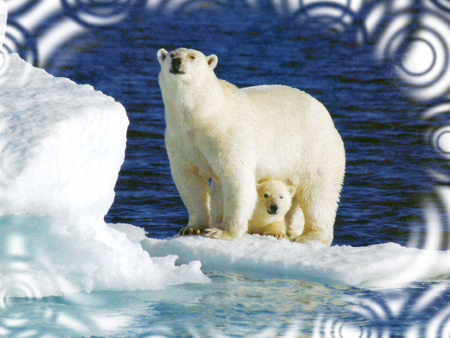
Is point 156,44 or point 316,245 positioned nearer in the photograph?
point 316,245

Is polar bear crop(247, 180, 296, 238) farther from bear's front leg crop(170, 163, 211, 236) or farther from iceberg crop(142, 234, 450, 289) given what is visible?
bear's front leg crop(170, 163, 211, 236)

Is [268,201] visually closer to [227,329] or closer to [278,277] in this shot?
[278,277]

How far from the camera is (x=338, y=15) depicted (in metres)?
7.22

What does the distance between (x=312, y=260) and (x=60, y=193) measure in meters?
2.23

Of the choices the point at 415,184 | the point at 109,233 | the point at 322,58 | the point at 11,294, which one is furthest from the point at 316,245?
the point at 322,58

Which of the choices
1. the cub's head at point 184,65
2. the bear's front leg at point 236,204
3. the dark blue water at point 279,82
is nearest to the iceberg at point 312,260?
the bear's front leg at point 236,204

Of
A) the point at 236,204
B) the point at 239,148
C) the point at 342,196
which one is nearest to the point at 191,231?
the point at 236,204

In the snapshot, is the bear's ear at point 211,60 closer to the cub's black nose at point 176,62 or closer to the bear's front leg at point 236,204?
the cub's black nose at point 176,62

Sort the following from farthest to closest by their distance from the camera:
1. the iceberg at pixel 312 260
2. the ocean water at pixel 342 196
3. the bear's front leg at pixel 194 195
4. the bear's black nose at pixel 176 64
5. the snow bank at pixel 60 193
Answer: the bear's front leg at pixel 194 195, the bear's black nose at pixel 176 64, the iceberg at pixel 312 260, the ocean water at pixel 342 196, the snow bank at pixel 60 193

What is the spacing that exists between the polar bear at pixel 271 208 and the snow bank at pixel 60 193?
5.53ft

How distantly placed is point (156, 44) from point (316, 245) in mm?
17183

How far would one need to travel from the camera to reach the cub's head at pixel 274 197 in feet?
22.1

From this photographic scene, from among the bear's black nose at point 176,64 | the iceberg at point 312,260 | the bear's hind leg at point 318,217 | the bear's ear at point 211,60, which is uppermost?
the bear's ear at point 211,60

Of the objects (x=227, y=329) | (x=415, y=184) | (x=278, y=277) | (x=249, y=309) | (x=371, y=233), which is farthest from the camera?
(x=415, y=184)
